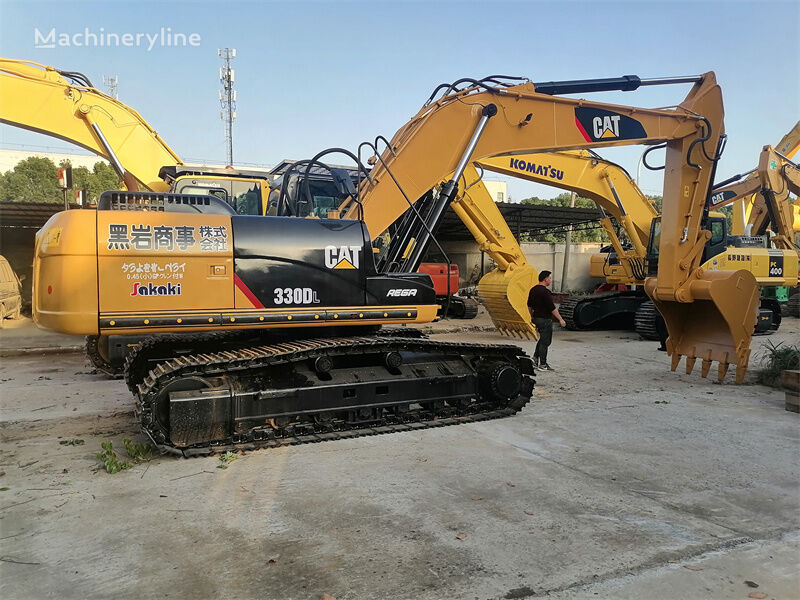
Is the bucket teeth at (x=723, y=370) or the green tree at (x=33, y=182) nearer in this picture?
the bucket teeth at (x=723, y=370)

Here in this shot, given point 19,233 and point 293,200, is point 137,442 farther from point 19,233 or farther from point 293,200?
point 19,233

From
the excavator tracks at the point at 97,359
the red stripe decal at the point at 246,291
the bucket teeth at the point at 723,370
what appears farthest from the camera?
the bucket teeth at the point at 723,370

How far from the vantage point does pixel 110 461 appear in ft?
14.2

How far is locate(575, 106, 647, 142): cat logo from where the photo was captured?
7.42 m

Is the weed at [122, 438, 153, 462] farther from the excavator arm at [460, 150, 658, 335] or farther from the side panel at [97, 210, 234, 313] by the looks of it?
the excavator arm at [460, 150, 658, 335]

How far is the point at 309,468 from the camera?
14.4 ft

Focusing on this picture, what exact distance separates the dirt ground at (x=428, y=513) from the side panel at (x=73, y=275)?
106 cm

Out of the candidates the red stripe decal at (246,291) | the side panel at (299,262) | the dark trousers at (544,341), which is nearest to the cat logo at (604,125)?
the dark trousers at (544,341)

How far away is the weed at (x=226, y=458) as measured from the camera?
443 cm

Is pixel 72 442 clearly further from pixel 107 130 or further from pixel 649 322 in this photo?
pixel 649 322

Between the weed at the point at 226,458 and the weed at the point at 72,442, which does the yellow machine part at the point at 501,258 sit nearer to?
the weed at the point at 226,458

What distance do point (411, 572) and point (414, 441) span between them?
7.13ft

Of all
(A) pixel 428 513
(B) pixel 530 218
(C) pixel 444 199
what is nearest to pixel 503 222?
(C) pixel 444 199

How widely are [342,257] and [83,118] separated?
6.86 metres
